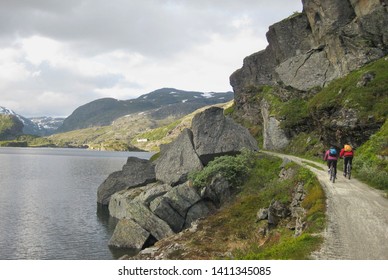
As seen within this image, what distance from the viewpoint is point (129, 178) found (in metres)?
66.1

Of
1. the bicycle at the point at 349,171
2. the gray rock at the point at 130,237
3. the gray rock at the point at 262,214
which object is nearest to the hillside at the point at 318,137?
the gray rock at the point at 262,214

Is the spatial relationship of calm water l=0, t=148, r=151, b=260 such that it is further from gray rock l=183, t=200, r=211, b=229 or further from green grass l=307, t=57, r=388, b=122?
green grass l=307, t=57, r=388, b=122

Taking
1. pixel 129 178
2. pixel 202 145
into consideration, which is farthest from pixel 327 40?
pixel 129 178

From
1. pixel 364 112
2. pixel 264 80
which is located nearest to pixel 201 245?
pixel 364 112

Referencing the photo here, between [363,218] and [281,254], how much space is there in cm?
677

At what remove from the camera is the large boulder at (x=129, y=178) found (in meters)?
63.8

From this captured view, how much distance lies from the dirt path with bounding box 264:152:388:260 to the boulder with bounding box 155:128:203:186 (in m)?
25.2

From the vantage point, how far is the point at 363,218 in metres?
20.4

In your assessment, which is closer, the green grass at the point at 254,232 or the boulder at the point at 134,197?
the green grass at the point at 254,232

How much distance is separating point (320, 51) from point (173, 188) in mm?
50865

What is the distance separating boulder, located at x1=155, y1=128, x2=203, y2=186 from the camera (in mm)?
51000

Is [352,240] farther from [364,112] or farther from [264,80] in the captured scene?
[264,80]

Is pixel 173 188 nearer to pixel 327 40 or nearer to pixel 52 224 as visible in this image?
pixel 52 224

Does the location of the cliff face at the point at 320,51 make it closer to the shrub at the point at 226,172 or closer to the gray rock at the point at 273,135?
the gray rock at the point at 273,135
